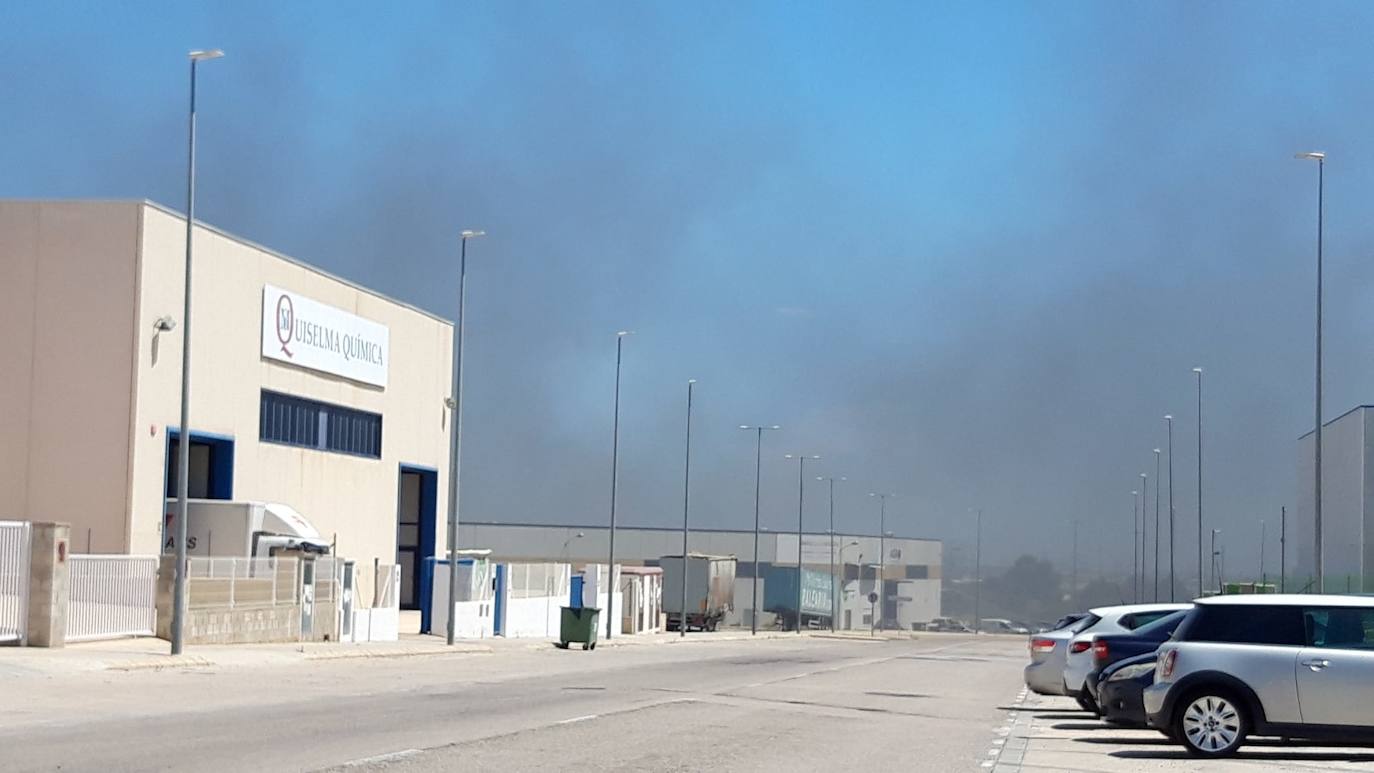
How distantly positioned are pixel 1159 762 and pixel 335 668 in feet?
67.9

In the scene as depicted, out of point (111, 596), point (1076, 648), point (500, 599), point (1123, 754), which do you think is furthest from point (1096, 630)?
point (500, 599)

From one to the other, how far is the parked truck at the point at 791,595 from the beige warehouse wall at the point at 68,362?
237 ft

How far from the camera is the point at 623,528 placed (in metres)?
144

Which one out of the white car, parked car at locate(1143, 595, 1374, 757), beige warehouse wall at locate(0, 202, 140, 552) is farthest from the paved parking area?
beige warehouse wall at locate(0, 202, 140, 552)

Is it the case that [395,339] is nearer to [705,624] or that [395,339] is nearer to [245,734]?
[705,624]

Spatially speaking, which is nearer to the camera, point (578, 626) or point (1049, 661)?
point (1049, 661)

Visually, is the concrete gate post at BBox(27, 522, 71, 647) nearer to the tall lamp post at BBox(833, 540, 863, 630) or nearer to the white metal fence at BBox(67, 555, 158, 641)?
the white metal fence at BBox(67, 555, 158, 641)

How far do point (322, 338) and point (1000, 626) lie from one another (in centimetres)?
9175

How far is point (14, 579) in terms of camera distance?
30984 mm

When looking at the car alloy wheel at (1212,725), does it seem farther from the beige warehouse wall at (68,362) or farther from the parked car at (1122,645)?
the beige warehouse wall at (68,362)

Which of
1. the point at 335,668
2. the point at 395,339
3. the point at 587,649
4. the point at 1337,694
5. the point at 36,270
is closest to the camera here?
the point at 1337,694

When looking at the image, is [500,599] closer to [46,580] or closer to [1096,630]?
[46,580]

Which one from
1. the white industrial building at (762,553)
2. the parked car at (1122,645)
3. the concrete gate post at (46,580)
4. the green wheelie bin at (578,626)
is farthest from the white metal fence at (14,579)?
the white industrial building at (762,553)

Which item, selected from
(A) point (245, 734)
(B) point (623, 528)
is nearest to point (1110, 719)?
(A) point (245, 734)
